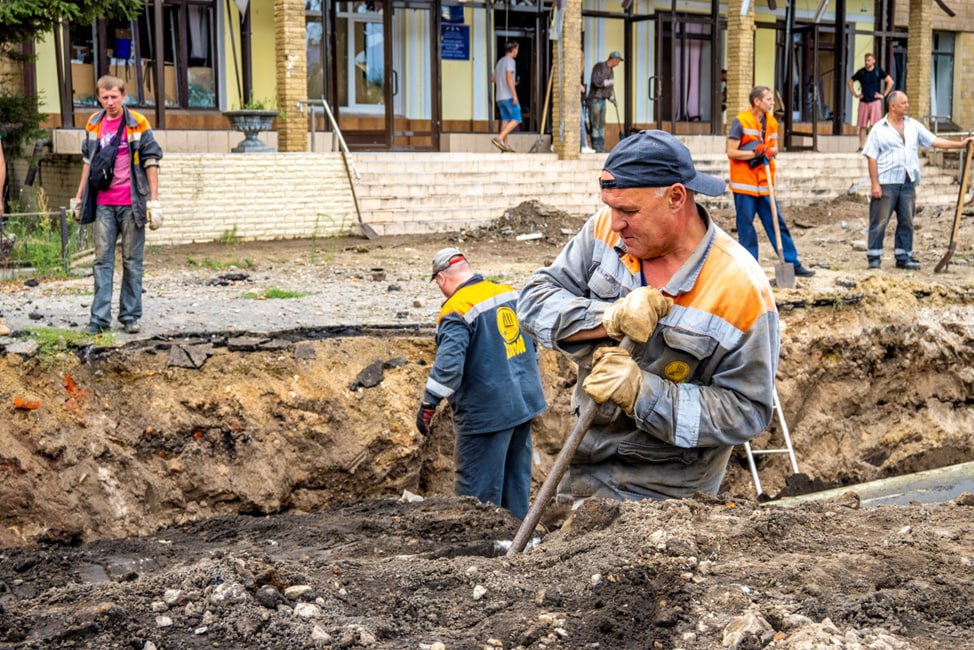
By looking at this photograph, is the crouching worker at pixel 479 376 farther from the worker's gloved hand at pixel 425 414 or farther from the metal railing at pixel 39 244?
the metal railing at pixel 39 244

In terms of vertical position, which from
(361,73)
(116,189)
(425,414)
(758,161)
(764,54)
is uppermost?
(764,54)

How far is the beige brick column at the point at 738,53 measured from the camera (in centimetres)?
2328

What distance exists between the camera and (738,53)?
76.8 ft

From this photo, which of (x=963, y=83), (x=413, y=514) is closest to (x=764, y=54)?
(x=963, y=83)

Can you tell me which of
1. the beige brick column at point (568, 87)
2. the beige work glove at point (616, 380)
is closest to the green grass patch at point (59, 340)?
the beige work glove at point (616, 380)

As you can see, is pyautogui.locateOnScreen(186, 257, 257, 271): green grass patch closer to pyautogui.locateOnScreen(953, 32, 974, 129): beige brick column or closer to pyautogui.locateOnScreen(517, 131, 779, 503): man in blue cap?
pyautogui.locateOnScreen(517, 131, 779, 503): man in blue cap

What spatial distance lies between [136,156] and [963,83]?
26597 mm

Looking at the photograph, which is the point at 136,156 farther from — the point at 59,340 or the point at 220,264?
the point at 220,264

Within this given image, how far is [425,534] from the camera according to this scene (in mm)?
6117

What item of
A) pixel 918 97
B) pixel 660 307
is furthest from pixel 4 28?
pixel 918 97

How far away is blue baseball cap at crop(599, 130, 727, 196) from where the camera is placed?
12.0 ft

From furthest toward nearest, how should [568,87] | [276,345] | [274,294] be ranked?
[568,87] → [274,294] → [276,345]

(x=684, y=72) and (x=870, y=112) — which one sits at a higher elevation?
(x=684, y=72)

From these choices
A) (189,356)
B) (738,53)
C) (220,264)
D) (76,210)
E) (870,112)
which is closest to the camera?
(189,356)
